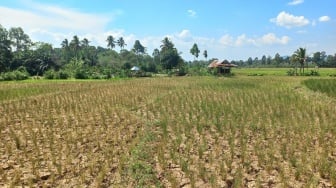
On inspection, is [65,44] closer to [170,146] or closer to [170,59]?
[170,59]

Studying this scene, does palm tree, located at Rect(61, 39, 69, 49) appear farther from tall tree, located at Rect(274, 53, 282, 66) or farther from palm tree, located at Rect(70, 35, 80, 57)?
tall tree, located at Rect(274, 53, 282, 66)

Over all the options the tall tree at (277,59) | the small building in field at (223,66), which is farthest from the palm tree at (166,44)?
the tall tree at (277,59)

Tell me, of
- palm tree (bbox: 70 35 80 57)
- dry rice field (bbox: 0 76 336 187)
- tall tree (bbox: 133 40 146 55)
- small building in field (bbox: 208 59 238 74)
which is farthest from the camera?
tall tree (bbox: 133 40 146 55)

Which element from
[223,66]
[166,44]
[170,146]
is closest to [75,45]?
Result: [166,44]

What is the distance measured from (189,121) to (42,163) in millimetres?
5667

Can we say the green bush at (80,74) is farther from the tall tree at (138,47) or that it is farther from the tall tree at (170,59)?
the tall tree at (138,47)

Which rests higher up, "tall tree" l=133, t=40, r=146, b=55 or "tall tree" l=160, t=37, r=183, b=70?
"tall tree" l=133, t=40, r=146, b=55

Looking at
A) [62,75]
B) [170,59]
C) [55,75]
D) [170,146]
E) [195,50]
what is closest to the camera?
[170,146]

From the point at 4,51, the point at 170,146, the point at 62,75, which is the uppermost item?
the point at 4,51

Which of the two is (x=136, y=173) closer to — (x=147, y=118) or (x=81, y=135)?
(x=81, y=135)

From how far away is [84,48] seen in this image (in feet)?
283

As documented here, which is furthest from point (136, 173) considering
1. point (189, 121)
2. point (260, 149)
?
point (189, 121)

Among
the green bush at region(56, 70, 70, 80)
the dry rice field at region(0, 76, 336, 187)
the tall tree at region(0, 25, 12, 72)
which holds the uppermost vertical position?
the tall tree at region(0, 25, 12, 72)

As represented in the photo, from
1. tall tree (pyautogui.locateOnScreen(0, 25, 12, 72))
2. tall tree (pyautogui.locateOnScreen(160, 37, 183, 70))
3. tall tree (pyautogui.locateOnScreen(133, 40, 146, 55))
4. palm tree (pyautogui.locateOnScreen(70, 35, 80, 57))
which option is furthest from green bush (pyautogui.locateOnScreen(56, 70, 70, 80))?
tall tree (pyautogui.locateOnScreen(133, 40, 146, 55))
